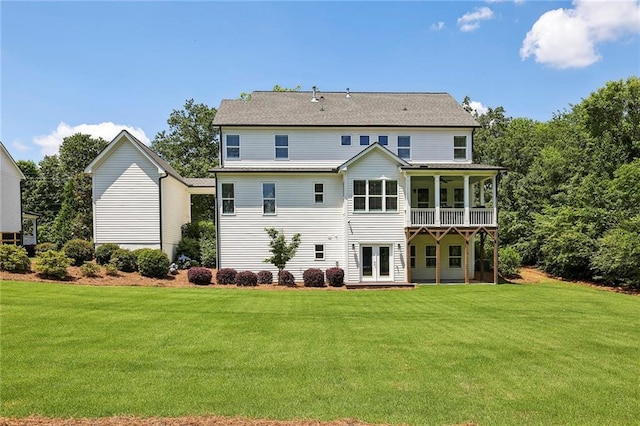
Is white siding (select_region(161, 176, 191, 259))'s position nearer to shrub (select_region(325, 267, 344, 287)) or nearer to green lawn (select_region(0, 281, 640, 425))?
shrub (select_region(325, 267, 344, 287))

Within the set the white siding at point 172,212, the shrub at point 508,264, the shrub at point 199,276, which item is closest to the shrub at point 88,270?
the shrub at point 199,276

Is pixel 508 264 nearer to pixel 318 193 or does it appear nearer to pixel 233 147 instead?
pixel 318 193

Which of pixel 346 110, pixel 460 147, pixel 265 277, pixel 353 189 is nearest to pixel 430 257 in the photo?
pixel 353 189

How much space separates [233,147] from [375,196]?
8.91 meters

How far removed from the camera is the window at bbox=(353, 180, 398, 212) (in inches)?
912

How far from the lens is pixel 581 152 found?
31.1m

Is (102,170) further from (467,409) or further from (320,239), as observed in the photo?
(467,409)

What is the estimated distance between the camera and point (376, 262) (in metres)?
23.3

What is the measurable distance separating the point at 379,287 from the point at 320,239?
434 centimetres

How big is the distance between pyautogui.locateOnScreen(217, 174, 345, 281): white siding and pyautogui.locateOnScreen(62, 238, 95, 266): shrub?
6.80m

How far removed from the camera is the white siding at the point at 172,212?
24703 millimetres

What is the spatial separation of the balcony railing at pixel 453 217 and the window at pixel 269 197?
771 centimetres

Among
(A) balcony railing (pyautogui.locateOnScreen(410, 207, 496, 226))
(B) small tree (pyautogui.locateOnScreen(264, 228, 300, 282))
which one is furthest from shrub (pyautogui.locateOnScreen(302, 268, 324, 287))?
(A) balcony railing (pyautogui.locateOnScreen(410, 207, 496, 226))

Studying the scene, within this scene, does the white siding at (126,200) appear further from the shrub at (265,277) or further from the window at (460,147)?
the window at (460,147)
